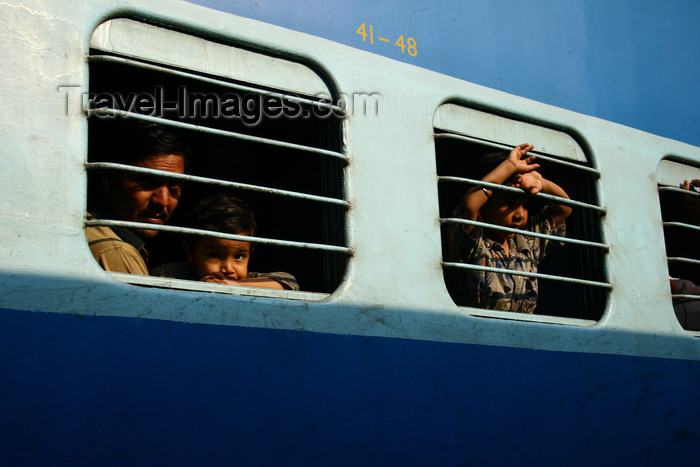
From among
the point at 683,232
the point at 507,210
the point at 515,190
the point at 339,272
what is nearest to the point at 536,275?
the point at 515,190

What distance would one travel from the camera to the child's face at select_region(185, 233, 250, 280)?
8.09ft

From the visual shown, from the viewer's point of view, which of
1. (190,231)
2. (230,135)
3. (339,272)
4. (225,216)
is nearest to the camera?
(190,231)

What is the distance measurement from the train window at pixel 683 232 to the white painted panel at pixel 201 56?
1549 mm

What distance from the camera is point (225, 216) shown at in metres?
2.54

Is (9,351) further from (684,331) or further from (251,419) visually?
(684,331)

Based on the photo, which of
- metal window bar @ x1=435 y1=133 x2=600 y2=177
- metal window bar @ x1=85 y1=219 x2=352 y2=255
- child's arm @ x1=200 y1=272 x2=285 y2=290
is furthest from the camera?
metal window bar @ x1=435 y1=133 x2=600 y2=177

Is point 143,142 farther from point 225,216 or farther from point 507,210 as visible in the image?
point 507,210

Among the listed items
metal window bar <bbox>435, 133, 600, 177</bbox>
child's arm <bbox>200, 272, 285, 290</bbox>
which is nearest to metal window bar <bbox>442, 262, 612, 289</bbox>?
metal window bar <bbox>435, 133, 600, 177</bbox>

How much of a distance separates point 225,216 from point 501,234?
102 centimetres

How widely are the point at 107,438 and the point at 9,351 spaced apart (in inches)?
11.2

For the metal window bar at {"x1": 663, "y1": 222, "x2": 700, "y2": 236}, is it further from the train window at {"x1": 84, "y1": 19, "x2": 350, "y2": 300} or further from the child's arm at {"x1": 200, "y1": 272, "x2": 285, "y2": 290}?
the child's arm at {"x1": 200, "y1": 272, "x2": 285, "y2": 290}

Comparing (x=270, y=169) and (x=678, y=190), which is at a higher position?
(x=270, y=169)

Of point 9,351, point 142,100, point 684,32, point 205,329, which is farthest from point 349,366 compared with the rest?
point 684,32

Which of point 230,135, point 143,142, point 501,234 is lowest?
point 501,234
